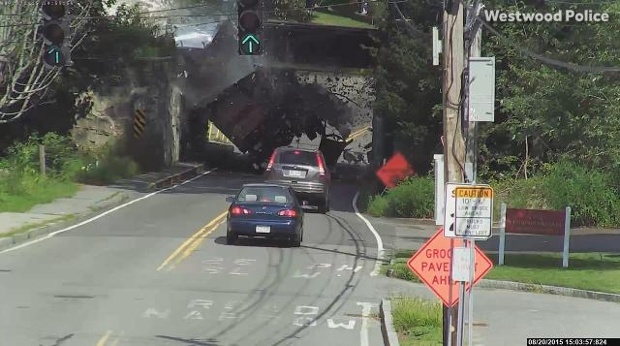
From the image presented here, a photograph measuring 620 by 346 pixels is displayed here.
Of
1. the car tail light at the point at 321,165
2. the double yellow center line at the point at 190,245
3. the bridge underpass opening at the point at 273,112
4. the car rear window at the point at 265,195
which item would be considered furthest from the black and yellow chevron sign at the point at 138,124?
the car rear window at the point at 265,195

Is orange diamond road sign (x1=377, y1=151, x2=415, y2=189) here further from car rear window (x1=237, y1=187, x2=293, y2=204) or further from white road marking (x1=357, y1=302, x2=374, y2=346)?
white road marking (x1=357, y1=302, x2=374, y2=346)

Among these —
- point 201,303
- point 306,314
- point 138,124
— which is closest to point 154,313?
point 201,303

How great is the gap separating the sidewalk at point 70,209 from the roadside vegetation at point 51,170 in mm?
577

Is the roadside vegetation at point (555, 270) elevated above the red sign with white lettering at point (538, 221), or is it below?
below

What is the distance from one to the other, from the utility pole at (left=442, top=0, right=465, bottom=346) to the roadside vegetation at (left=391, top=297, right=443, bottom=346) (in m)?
1.02

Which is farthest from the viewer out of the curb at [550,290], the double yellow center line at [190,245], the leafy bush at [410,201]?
the leafy bush at [410,201]

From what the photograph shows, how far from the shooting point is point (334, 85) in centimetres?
5500

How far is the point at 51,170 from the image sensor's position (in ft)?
118

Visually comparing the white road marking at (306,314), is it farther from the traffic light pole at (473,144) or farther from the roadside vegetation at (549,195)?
the roadside vegetation at (549,195)

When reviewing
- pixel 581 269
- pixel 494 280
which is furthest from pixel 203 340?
pixel 581 269

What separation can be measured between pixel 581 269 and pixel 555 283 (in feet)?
6.19

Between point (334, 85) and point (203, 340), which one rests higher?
point (334, 85)

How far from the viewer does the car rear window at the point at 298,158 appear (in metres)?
28.7

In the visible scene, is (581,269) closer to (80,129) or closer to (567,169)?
(567,169)
